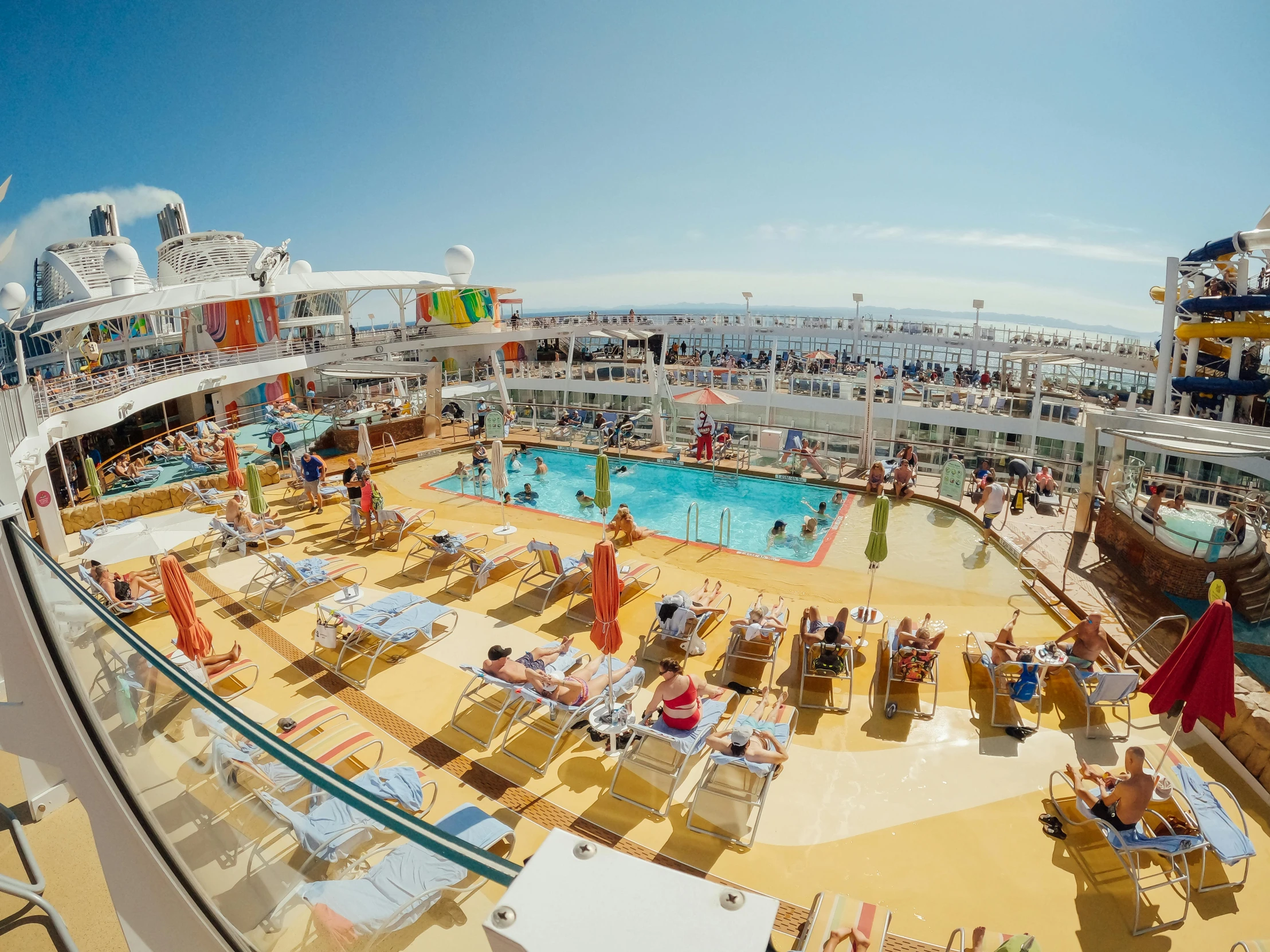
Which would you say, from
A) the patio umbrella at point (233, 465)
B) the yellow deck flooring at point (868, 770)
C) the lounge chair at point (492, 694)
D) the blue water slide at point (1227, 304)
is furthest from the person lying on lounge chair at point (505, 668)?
the blue water slide at point (1227, 304)

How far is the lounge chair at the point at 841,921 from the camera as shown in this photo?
3623 mm

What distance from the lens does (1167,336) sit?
20.9m

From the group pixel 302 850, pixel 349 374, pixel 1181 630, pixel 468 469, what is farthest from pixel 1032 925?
pixel 349 374

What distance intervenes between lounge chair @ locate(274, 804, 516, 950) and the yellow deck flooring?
9cm

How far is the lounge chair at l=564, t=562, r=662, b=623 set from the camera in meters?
7.78

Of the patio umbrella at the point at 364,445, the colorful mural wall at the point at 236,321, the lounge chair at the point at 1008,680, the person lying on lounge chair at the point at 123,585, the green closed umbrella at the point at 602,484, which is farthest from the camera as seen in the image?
the colorful mural wall at the point at 236,321

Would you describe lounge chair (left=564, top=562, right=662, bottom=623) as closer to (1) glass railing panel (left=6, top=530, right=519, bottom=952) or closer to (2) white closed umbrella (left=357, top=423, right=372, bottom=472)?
(1) glass railing panel (left=6, top=530, right=519, bottom=952)

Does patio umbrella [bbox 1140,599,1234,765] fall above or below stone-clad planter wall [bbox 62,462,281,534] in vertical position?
above

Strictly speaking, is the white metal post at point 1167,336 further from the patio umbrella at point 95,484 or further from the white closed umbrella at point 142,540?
the patio umbrella at point 95,484

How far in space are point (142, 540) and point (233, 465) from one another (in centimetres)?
347

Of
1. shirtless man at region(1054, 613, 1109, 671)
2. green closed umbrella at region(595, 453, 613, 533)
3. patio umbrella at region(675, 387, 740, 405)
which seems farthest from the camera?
patio umbrella at region(675, 387, 740, 405)

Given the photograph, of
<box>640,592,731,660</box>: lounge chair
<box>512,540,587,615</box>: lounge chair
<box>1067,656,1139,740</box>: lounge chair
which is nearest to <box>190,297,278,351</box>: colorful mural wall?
<box>512,540,587,615</box>: lounge chair

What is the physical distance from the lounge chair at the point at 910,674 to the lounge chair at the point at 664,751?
5.71ft

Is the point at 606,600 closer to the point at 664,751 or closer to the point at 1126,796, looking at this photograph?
the point at 664,751
